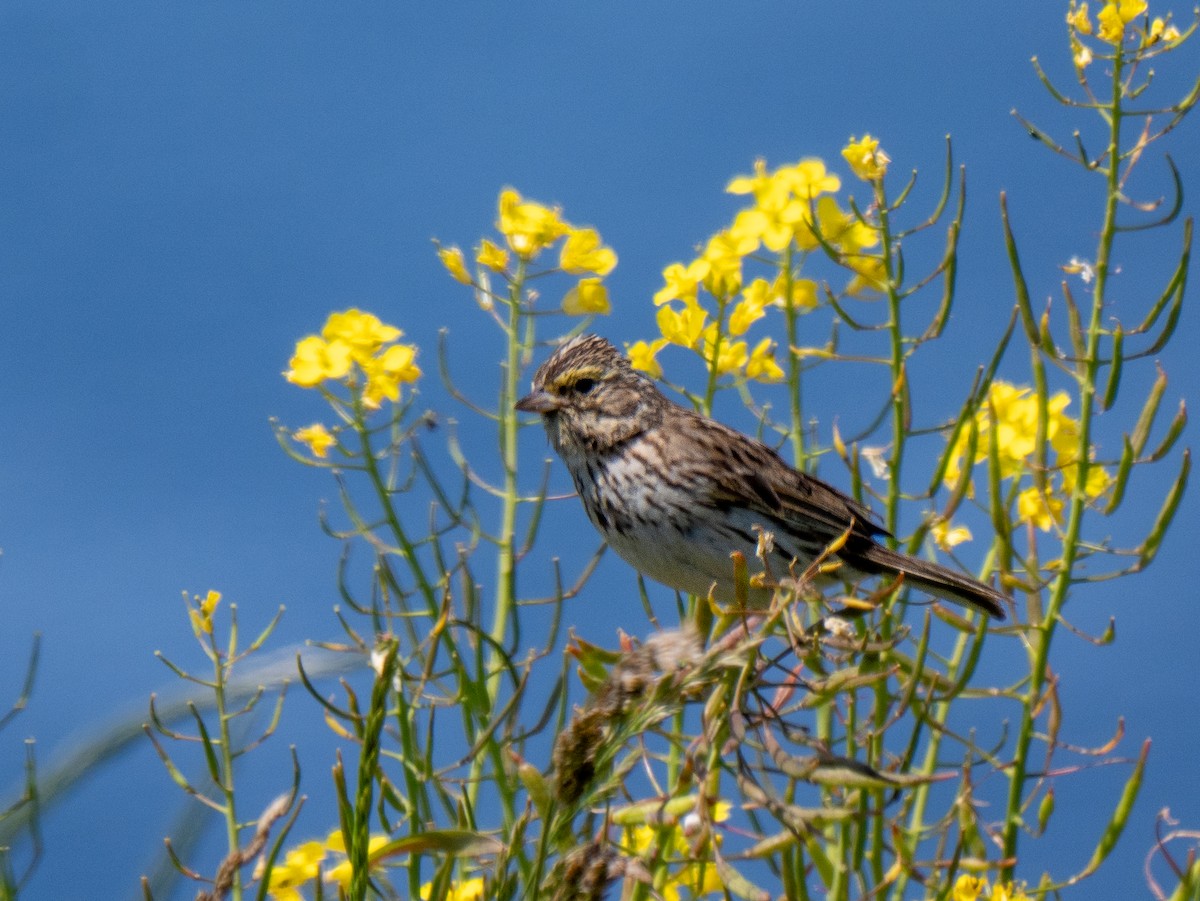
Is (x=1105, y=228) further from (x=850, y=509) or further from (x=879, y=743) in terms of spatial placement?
(x=879, y=743)

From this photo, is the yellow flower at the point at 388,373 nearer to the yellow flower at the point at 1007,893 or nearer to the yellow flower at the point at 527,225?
the yellow flower at the point at 527,225

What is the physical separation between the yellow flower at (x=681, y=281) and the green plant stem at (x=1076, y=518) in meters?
0.74

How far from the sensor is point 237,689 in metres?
2.40

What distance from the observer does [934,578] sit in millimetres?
2789

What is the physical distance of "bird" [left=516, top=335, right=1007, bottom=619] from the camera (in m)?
2.89

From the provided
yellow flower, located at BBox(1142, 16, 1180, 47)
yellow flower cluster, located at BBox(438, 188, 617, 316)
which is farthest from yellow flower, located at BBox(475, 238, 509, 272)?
yellow flower, located at BBox(1142, 16, 1180, 47)

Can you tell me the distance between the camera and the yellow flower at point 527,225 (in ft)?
9.45

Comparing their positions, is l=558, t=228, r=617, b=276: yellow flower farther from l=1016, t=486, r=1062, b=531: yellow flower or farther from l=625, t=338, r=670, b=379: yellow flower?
l=1016, t=486, r=1062, b=531: yellow flower

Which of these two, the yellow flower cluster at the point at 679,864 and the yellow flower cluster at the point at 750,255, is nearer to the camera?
the yellow flower cluster at the point at 679,864

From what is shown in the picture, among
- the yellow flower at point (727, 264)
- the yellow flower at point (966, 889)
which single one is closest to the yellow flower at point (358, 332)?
the yellow flower at point (727, 264)

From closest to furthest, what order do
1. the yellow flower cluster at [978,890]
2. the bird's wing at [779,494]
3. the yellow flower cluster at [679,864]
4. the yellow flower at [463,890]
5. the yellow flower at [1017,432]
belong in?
the yellow flower cluster at [679,864], the yellow flower at [463,890], the yellow flower cluster at [978,890], the yellow flower at [1017,432], the bird's wing at [779,494]

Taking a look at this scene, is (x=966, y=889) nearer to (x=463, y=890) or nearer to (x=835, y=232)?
(x=463, y=890)

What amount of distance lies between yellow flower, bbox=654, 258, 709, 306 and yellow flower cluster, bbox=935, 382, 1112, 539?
60 cm

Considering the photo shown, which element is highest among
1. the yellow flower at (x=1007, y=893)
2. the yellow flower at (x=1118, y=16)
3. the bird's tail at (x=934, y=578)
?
the yellow flower at (x=1118, y=16)
